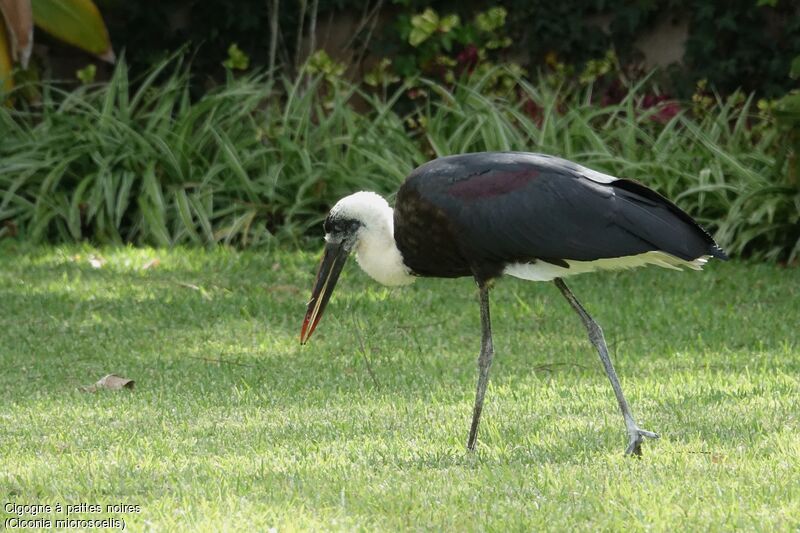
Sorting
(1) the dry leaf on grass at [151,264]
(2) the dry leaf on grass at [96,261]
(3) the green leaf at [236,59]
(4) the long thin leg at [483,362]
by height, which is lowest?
(2) the dry leaf on grass at [96,261]

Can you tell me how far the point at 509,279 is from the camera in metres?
8.01

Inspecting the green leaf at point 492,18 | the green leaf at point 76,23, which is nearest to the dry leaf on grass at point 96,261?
the green leaf at point 76,23

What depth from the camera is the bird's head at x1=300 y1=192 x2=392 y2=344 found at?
16.3 feet

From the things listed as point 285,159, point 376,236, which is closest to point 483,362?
point 376,236

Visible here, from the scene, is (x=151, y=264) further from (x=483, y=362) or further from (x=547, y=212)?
(x=547, y=212)

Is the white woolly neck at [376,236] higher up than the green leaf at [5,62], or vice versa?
the white woolly neck at [376,236]

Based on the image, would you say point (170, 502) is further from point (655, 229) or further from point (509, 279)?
point (509, 279)

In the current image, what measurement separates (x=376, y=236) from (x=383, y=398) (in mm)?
763

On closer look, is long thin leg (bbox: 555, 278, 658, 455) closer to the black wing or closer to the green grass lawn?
the green grass lawn

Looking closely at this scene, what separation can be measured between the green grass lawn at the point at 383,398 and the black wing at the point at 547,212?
0.65m

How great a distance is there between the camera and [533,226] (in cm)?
447

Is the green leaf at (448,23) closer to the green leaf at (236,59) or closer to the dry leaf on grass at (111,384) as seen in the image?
the green leaf at (236,59)

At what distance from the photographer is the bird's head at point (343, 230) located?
16.3 feet

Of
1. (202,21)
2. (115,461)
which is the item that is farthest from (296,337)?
(202,21)
